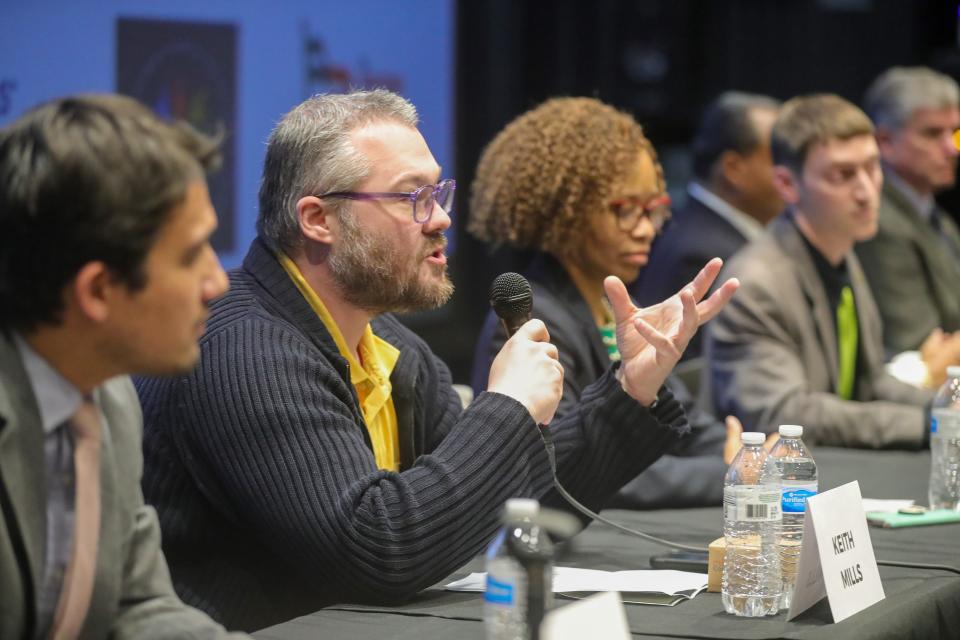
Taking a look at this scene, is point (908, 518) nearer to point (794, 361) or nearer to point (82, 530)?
point (794, 361)

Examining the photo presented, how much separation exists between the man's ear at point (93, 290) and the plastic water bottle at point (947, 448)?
1.84m

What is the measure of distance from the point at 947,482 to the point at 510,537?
1.64 m

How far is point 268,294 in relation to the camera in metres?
2.09

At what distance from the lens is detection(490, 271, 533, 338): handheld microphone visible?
2098mm

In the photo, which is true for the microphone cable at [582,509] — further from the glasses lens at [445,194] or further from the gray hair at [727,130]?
the gray hair at [727,130]

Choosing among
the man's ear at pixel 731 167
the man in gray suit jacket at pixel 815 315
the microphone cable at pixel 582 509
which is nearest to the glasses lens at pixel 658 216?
the man in gray suit jacket at pixel 815 315

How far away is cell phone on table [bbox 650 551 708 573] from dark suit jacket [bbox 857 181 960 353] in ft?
8.94

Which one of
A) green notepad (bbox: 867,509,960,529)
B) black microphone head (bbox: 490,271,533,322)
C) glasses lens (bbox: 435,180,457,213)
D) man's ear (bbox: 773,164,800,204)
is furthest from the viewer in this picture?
man's ear (bbox: 773,164,800,204)

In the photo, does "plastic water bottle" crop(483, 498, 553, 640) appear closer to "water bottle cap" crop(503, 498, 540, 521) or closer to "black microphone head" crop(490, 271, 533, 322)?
"water bottle cap" crop(503, 498, 540, 521)

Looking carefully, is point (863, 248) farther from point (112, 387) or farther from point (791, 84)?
point (112, 387)

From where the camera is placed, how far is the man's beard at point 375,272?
2117mm

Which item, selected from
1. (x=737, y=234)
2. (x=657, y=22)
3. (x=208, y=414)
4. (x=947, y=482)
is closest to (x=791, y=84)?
(x=657, y=22)

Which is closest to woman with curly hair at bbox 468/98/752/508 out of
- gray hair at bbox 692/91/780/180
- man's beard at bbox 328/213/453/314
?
man's beard at bbox 328/213/453/314

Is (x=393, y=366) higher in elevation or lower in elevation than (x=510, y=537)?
lower
